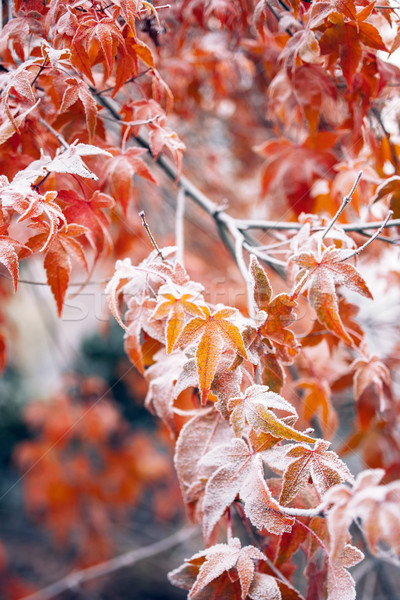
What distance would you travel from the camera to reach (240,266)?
2.42 ft

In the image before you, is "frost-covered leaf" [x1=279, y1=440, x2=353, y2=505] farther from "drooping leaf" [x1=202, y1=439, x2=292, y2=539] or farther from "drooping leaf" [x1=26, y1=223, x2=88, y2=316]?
"drooping leaf" [x1=26, y1=223, x2=88, y2=316]

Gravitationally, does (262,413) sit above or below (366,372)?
above

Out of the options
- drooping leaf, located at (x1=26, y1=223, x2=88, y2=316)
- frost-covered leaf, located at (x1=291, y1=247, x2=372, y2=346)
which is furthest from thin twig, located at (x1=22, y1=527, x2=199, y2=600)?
frost-covered leaf, located at (x1=291, y1=247, x2=372, y2=346)

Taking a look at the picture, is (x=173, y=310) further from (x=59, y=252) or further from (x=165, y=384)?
(x=59, y=252)

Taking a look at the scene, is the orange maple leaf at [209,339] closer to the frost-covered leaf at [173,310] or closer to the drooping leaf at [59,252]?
the frost-covered leaf at [173,310]

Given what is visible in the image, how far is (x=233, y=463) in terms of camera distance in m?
0.57

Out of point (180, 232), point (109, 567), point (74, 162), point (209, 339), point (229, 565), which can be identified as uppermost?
point (74, 162)

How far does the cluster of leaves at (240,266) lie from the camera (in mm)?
535

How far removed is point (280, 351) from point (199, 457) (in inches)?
7.8

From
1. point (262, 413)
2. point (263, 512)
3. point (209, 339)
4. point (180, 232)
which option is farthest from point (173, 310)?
point (180, 232)

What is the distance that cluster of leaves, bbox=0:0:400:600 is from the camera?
53 cm

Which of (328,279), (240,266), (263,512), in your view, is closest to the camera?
(263,512)

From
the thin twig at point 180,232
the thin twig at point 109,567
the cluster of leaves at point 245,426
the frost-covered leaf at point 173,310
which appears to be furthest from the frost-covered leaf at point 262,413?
the thin twig at point 109,567

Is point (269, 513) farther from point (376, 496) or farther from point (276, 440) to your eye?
point (376, 496)
